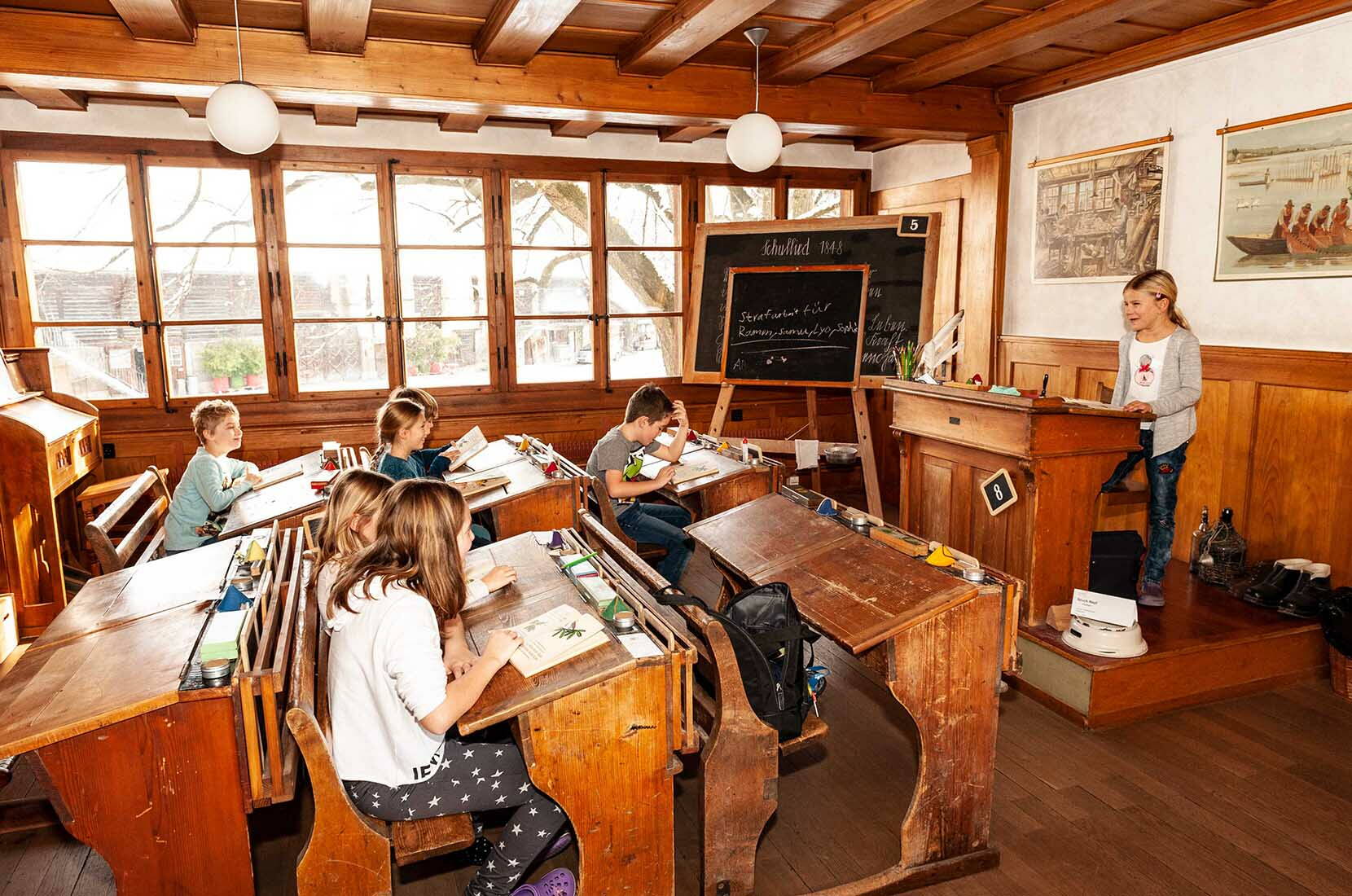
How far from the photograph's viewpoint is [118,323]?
18.0ft

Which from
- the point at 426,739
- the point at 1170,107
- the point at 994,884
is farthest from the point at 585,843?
the point at 1170,107

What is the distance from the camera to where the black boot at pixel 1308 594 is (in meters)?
3.71

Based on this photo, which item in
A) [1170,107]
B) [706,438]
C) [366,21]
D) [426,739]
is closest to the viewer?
[426,739]

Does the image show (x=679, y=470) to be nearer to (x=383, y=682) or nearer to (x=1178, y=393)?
(x=1178, y=393)

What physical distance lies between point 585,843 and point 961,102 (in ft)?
16.8

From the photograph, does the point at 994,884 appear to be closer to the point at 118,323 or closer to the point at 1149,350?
the point at 1149,350

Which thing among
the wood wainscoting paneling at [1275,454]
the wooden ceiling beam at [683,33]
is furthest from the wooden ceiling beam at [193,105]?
the wood wainscoting paneling at [1275,454]

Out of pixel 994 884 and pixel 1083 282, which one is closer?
pixel 994 884

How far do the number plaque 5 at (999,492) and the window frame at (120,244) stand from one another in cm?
502

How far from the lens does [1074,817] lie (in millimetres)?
2766

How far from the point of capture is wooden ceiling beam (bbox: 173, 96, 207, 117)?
4.87 metres

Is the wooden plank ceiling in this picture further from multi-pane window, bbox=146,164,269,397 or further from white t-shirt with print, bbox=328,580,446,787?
white t-shirt with print, bbox=328,580,446,787

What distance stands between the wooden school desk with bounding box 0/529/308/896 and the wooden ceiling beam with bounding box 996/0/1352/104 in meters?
4.91

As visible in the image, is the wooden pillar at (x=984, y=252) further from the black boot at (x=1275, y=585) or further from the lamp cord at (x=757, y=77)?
the black boot at (x=1275, y=585)
